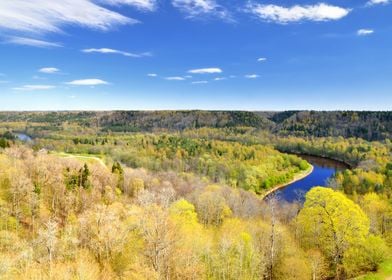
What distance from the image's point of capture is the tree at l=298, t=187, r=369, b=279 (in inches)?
1231

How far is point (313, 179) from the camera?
112812mm

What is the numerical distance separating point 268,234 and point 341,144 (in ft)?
455

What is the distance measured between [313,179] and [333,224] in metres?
85.2

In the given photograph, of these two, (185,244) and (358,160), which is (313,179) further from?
(185,244)

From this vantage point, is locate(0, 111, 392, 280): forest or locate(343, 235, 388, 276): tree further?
locate(343, 235, 388, 276): tree

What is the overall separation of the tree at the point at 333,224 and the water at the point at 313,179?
41719 millimetres

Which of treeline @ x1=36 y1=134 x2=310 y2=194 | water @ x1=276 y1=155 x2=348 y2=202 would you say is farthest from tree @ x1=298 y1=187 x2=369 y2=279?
treeline @ x1=36 y1=134 x2=310 y2=194

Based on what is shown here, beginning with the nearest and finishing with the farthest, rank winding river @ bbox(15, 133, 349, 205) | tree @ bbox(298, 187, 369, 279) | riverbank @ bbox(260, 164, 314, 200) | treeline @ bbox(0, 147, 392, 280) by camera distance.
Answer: treeline @ bbox(0, 147, 392, 280) < tree @ bbox(298, 187, 369, 279) < winding river @ bbox(15, 133, 349, 205) < riverbank @ bbox(260, 164, 314, 200)

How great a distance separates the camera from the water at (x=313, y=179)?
293ft

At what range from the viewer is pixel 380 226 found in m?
42.2

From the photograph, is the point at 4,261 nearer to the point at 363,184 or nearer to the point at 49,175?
the point at 49,175

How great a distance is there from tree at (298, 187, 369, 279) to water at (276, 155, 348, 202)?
137 ft

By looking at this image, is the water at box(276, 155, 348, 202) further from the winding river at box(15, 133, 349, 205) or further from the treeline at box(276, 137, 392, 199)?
the treeline at box(276, 137, 392, 199)

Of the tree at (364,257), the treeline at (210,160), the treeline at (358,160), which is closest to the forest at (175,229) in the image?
the tree at (364,257)
